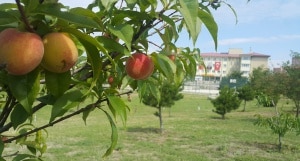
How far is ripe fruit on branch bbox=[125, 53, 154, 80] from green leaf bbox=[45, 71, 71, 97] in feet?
0.65

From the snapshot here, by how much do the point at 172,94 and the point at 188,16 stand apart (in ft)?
32.5

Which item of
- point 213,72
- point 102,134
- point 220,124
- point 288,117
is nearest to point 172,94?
point 220,124

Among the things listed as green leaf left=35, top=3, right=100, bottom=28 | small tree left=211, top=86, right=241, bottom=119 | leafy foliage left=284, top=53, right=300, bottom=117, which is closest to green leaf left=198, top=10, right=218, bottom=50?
green leaf left=35, top=3, right=100, bottom=28

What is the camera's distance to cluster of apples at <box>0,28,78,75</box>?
17.1 inches

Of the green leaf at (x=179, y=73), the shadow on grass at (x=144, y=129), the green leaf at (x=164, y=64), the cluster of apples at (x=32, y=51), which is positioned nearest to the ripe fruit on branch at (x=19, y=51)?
the cluster of apples at (x=32, y=51)

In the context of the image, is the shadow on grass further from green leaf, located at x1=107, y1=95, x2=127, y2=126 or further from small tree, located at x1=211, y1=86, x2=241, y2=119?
green leaf, located at x1=107, y1=95, x2=127, y2=126

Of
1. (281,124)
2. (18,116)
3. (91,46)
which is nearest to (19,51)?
(91,46)

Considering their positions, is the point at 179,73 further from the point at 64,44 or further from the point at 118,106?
the point at 64,44

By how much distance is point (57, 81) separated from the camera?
58 centimetres

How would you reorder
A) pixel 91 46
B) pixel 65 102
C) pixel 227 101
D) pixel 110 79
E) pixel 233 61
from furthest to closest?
1. pixel 233 61
2. pixel 227 101
3. pixel 110 79
4. pixel 65 102
5. pixel 91 46

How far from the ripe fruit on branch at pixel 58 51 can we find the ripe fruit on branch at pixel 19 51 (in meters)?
0.02

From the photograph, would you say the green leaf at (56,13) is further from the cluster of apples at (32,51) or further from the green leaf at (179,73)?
the green leaf at (179,73)

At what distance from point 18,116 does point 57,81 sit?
0.17m

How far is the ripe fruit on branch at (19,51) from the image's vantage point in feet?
1.42
